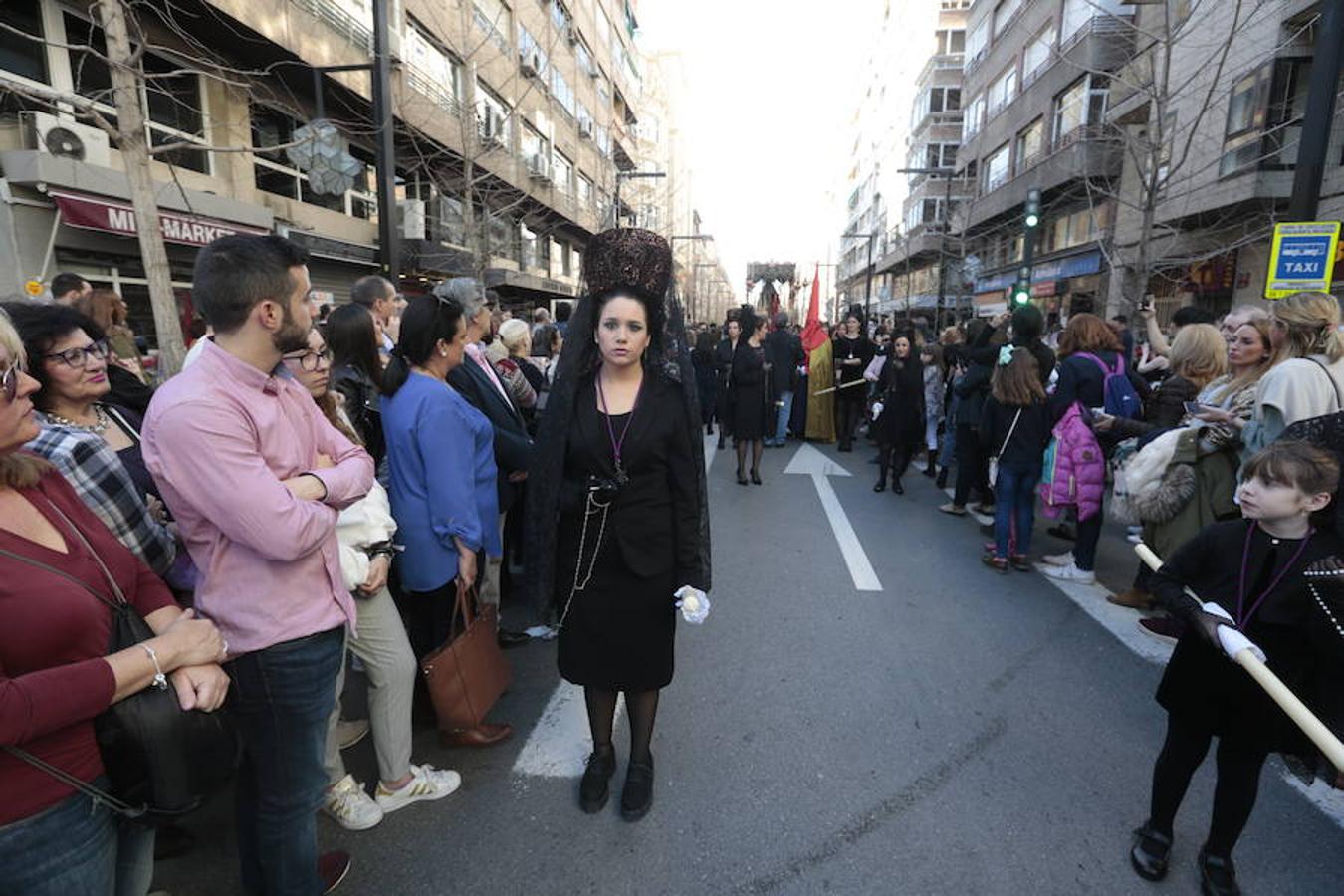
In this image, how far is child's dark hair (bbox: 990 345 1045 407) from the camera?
5.51 m

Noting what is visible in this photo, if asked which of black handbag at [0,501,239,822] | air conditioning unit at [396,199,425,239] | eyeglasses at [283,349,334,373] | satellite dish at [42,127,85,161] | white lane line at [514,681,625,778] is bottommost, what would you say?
white lane line at [514,681,625,778]

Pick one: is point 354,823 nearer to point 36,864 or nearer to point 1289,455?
point 36,864

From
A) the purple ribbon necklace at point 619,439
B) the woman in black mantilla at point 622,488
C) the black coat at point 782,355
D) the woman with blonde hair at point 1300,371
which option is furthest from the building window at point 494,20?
the woman with blonde hair at point 1300,371

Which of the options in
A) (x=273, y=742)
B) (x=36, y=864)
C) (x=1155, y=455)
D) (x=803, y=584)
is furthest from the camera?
(x=803, y=584)

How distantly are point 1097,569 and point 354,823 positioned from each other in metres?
5.75

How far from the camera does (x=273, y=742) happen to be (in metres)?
1.94

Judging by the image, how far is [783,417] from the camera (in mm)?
11641

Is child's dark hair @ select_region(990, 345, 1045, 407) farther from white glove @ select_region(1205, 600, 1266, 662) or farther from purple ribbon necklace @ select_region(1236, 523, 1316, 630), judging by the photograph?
white glove @ select_region(1205, 600, 1266, 662)

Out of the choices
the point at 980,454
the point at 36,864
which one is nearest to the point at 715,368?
the point at 980,454

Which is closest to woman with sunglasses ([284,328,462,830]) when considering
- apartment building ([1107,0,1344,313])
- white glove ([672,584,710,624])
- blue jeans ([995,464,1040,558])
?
white glove ([672,584,710,624])

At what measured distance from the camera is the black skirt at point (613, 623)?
8.80 ft

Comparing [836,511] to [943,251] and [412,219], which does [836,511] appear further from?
[943,251]

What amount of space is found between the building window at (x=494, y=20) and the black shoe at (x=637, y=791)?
76.0 ft

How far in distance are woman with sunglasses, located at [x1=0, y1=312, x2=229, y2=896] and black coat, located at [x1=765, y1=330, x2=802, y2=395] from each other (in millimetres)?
9620
